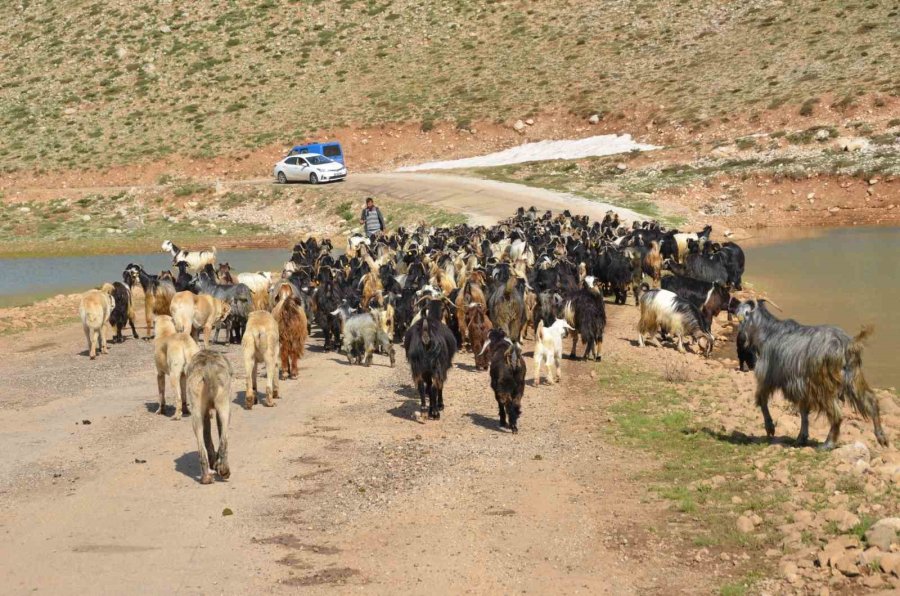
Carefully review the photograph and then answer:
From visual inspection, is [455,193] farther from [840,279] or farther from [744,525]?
[744,525]

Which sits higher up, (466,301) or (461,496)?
(466,301)

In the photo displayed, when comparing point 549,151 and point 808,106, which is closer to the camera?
point 808,106

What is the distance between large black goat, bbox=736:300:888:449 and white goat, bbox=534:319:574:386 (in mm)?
4160

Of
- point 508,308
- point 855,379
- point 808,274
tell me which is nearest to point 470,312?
point 508,308

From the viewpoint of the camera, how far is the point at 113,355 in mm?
20484

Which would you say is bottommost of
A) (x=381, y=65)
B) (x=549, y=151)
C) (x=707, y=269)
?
(x=707, y=269)

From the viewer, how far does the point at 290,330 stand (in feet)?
56.1

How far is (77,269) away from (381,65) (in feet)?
118

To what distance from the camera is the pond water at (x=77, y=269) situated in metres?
32.1

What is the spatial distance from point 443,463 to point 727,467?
3075 millimetres

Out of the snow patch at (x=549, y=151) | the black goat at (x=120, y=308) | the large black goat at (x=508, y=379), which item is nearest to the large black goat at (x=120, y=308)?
the black goat at (x=120, y=308)

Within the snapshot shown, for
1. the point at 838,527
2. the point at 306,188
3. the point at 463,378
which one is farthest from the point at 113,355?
the point at 306,188

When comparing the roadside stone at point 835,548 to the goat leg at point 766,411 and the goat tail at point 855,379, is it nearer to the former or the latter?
the goat tail at point 855,379

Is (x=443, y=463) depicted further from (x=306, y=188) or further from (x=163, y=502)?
(x=306, y=188)
